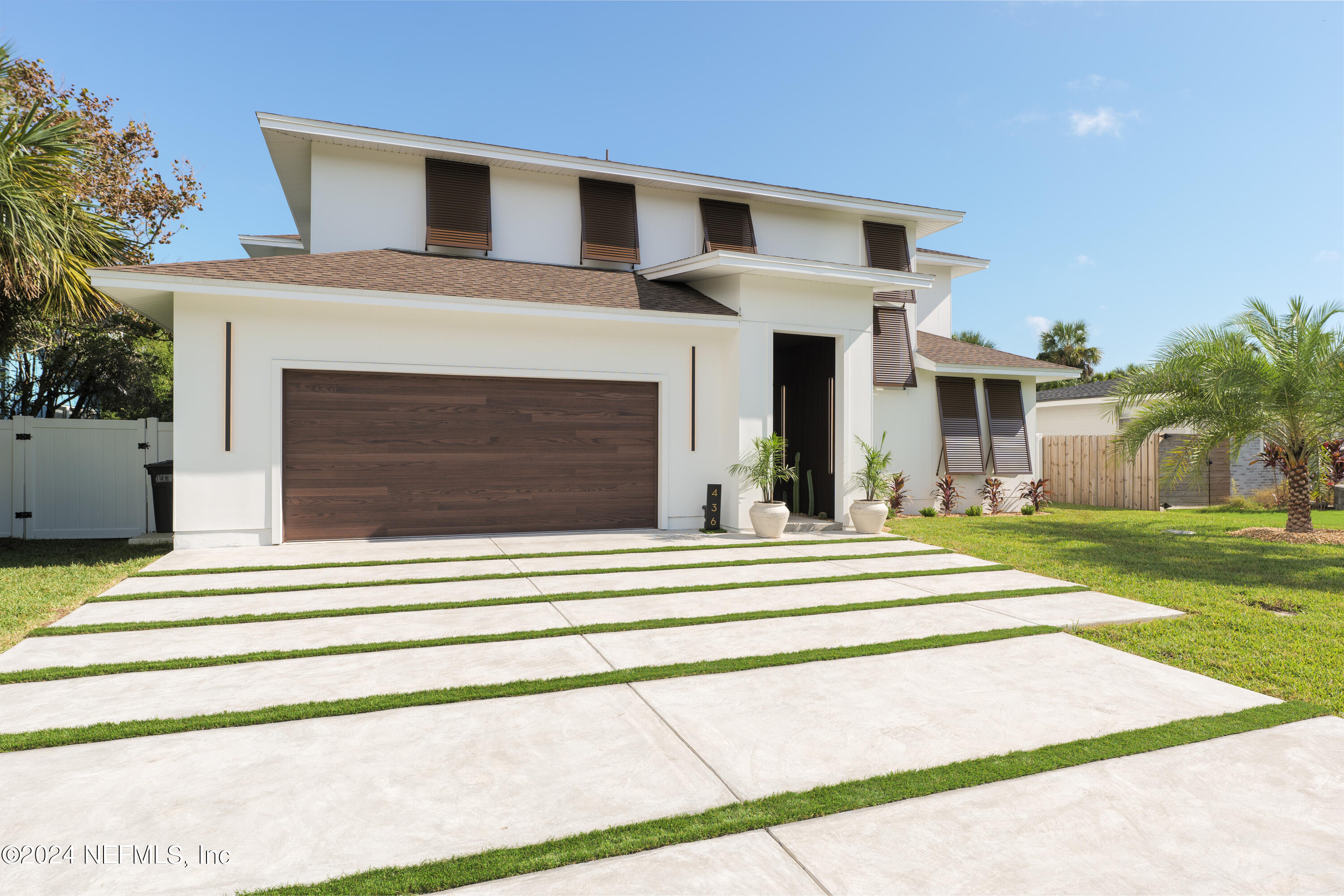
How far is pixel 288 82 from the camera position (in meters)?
12.6

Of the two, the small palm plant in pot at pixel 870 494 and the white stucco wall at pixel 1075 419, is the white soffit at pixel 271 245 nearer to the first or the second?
the small palm plant in pot at pixel 870 494

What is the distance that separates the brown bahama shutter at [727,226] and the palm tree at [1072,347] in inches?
1153

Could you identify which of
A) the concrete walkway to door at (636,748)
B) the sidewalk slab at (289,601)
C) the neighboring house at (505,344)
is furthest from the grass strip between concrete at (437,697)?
the neighboring house at (505,344)

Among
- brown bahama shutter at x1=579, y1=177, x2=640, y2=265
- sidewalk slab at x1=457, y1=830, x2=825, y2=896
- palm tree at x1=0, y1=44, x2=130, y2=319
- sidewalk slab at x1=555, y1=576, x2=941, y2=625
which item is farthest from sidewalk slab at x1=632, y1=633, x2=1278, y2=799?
brown bahama shutter at x1=579, y1=177, x2=640, y2=265

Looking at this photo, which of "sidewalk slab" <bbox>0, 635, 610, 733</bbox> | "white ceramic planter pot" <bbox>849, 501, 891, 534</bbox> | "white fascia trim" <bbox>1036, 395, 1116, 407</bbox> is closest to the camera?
"sidewalk slab" <bbox>0, 635, 610, 733</bbox>

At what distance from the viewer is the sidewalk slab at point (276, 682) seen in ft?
11.4

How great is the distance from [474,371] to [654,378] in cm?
284

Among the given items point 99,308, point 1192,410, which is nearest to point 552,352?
point 99,308

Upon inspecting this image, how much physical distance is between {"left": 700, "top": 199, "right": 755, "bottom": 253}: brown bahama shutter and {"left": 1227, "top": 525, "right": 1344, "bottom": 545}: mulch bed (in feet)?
33.2

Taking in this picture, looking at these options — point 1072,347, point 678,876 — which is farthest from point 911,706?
point 1072,347

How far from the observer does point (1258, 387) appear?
34.0ft

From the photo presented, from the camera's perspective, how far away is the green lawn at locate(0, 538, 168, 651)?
Result: 5.41 metres

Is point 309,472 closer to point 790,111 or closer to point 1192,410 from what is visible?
point 790,111

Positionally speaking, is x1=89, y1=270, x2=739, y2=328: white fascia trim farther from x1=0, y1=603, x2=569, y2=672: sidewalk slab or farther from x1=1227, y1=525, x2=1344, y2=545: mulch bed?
x1=1227, y1=525, x2=1344, y2=545: mulch bed
